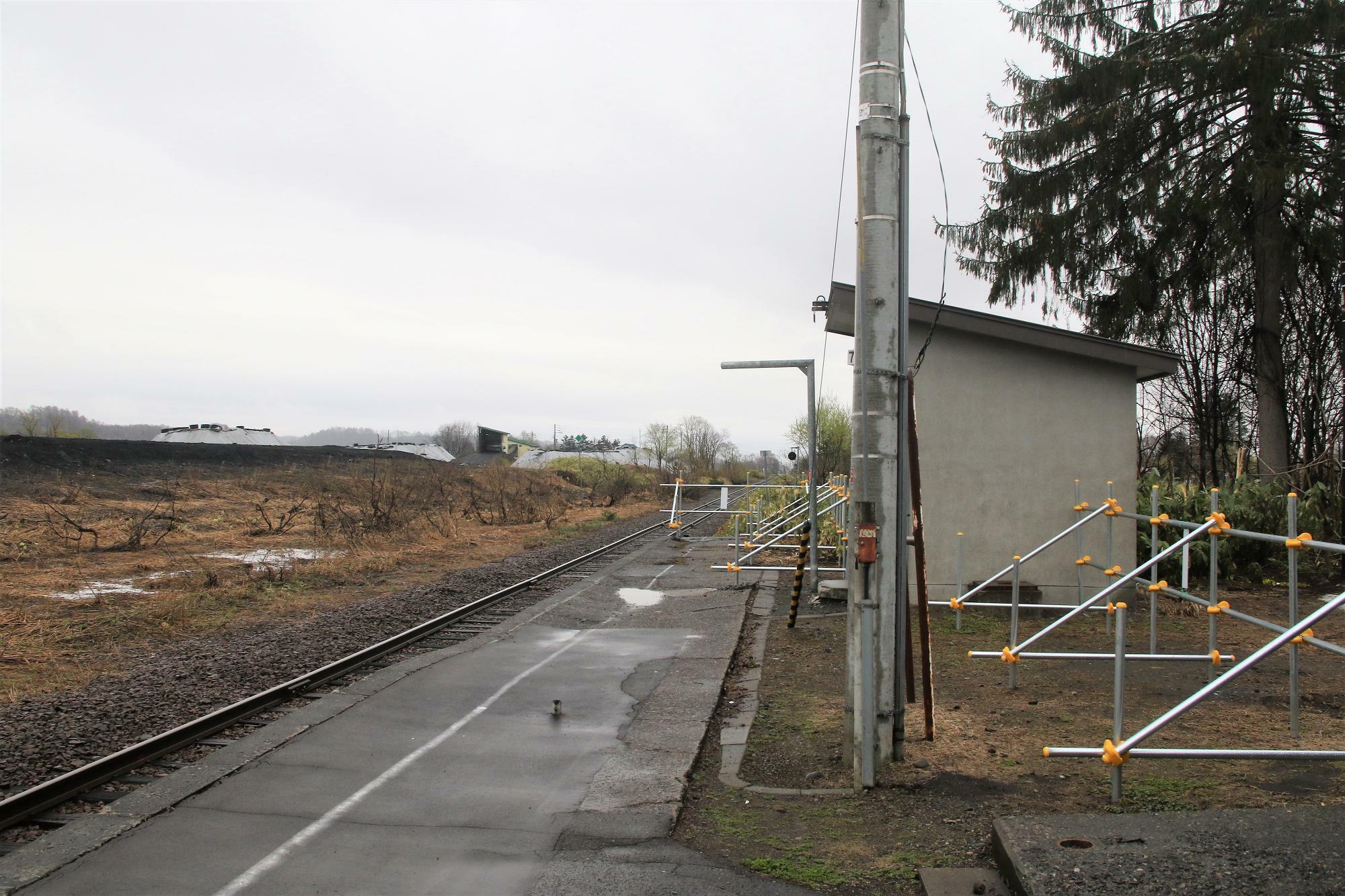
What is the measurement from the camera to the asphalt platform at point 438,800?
4418 millimetres

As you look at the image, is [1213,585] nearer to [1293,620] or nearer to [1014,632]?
[1293,620]

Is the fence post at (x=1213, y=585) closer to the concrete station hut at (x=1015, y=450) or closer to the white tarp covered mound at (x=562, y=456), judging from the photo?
the concrete station hut at (x=1015, y=450)

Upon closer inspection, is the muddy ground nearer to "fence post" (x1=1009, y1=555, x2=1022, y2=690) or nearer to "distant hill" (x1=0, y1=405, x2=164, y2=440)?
"fence post" (x1=1009, y1=555, x2=1022, y2=690)

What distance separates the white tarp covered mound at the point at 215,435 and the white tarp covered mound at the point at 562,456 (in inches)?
633

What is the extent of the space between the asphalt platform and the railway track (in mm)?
221

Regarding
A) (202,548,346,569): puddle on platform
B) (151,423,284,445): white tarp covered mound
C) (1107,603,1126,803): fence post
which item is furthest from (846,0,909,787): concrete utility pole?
(151,423,284,445): white tarp covered mound

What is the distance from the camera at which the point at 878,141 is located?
19.1 feet

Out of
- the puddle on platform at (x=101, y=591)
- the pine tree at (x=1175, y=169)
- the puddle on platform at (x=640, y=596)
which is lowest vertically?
the puddle on platform at (x=640, y=596)

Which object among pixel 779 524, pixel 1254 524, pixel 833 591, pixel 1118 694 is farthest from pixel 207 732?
pixel 1254 524

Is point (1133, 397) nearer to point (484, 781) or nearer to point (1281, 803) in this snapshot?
point (1281, 803)

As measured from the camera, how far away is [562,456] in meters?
64.1

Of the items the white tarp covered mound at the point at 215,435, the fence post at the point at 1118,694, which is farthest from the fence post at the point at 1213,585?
the white tarp covered mound at the point at 215,435

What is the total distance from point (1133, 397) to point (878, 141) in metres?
8.41

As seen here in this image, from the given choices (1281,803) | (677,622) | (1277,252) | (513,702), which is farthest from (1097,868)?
(1277,252)
